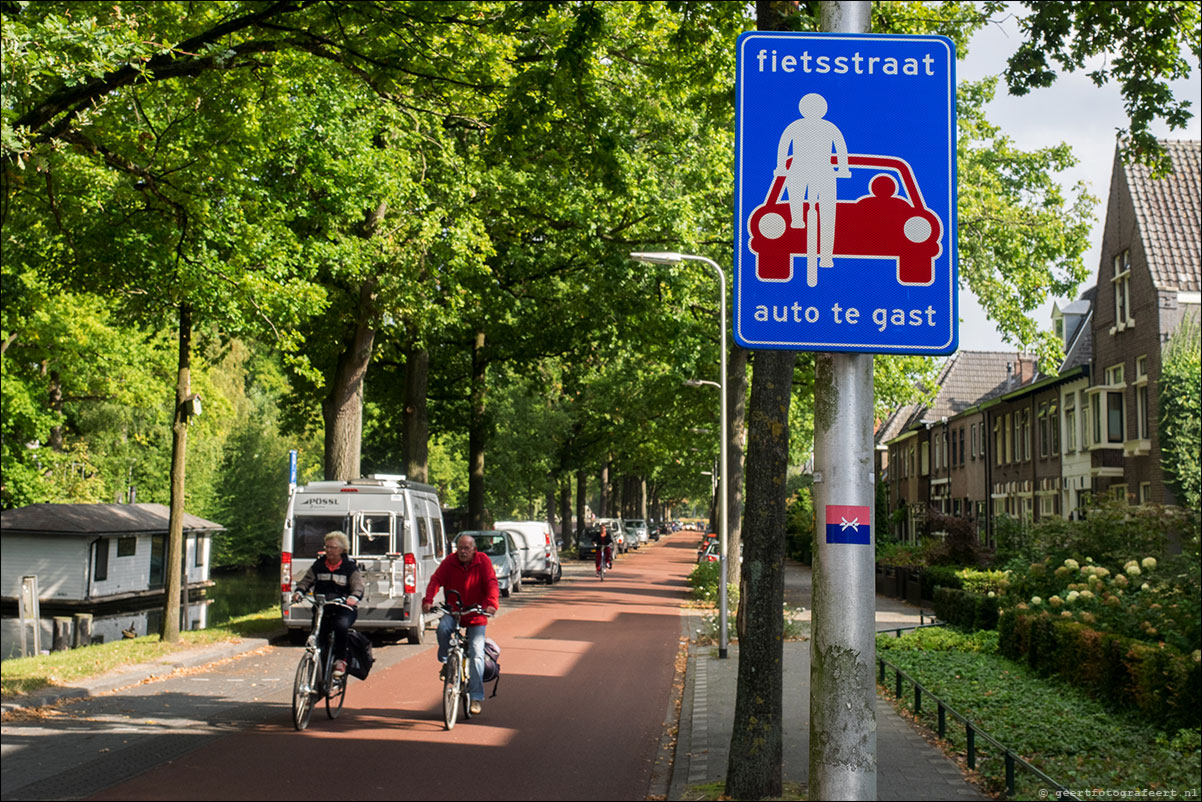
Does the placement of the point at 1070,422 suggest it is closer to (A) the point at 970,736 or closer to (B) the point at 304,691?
(A) the point at 970,736

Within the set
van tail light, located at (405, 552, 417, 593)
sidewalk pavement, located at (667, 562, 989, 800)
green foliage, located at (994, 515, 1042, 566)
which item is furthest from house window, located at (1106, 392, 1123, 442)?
van tail light, located at (405, 552, 417, 593)

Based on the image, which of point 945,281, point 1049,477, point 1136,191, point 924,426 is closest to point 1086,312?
point 1049,477

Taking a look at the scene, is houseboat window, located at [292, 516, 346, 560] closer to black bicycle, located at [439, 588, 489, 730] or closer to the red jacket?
the red jacket

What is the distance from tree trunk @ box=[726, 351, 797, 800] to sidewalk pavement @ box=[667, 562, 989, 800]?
0.53 m

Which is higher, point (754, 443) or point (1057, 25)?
point (1057, 25)

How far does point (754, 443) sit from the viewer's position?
26.7 ft

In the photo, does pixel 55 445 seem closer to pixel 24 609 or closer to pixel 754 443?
pixel 24 609

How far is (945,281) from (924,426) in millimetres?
52454

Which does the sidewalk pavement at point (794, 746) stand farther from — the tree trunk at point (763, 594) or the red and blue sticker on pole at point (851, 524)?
the red and blue sticker on pole at point (851, 524)

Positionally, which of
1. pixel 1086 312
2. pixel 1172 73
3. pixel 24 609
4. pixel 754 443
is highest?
pixel 1086 312

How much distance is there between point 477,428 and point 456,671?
A: 80.9 ft

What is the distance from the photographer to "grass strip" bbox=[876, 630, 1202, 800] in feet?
29.5

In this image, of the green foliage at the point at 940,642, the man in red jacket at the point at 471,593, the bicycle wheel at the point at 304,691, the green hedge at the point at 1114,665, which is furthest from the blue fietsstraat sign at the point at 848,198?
the green foliage at the point at 940,642

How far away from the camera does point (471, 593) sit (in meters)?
11.1
